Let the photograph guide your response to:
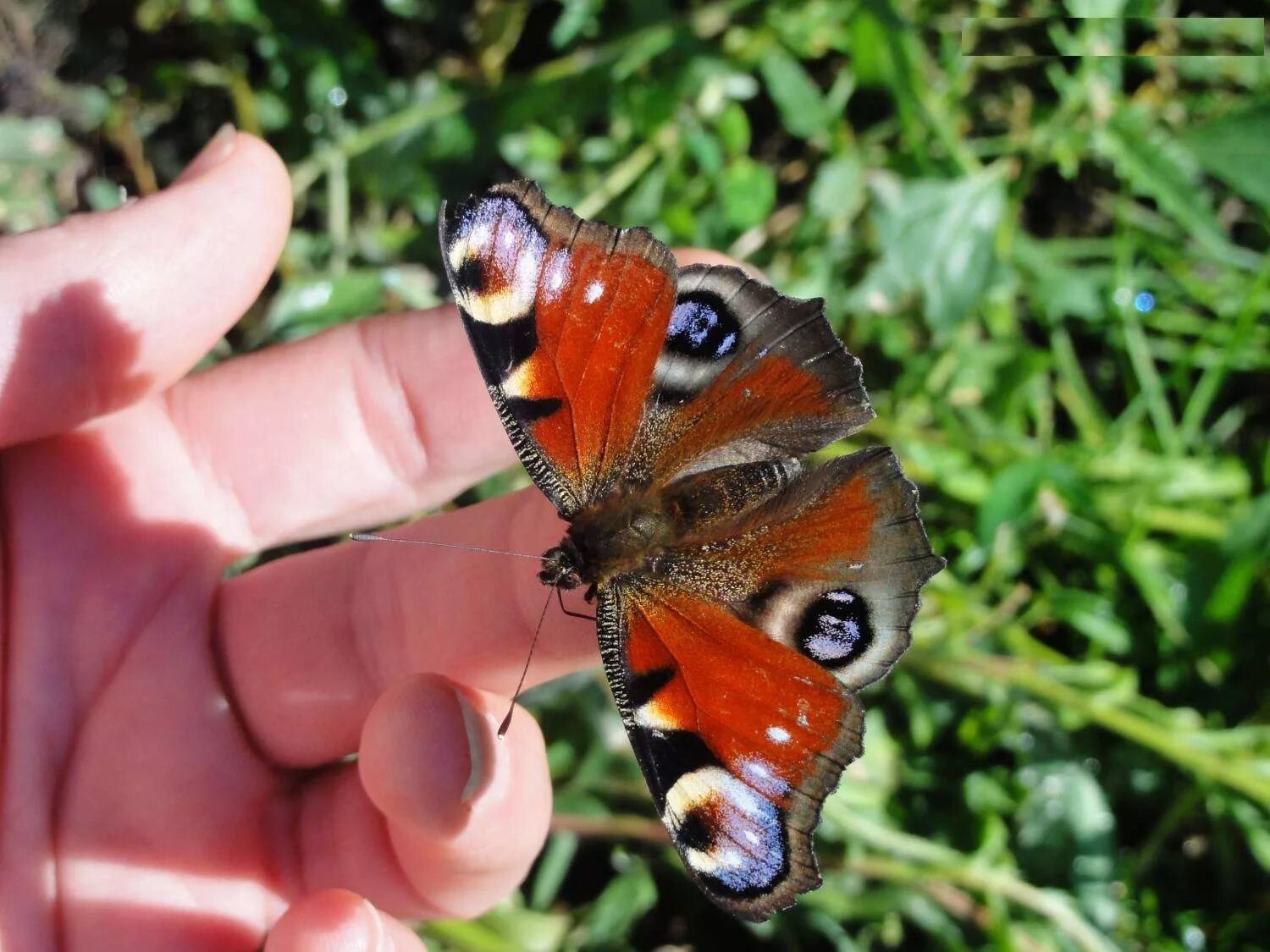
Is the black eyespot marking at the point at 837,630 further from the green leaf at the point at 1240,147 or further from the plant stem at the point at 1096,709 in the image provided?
the green leaf at the point at 1240,147

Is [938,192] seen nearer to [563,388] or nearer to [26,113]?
[563,388]

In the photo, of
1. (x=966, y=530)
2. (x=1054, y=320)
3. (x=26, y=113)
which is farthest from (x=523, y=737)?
(x=26, y=113)

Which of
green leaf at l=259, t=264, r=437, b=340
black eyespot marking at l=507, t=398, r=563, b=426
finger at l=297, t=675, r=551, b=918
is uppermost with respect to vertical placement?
black eyespot marking at l=507, t=398, r=563, b=426

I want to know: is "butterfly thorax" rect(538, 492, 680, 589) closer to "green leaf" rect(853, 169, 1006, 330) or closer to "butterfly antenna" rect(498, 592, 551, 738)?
"butterfly antenna" rect(498, 592, 551, 738)

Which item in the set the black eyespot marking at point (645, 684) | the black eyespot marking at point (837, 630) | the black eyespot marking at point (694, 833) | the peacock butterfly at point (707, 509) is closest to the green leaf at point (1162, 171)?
the peacock butterfly at point (707, 509)

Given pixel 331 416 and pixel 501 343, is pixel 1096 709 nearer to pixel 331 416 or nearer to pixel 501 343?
pixel 501 343

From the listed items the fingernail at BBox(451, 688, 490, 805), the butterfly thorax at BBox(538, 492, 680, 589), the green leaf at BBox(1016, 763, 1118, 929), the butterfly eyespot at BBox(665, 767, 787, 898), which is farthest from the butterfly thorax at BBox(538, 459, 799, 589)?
the green leaf at BBox(1016, 763, 1118, 929)
